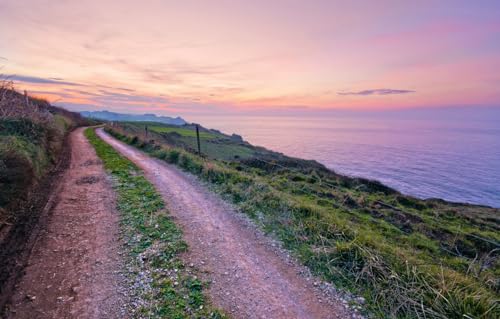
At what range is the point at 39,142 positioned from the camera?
11875 millimetres

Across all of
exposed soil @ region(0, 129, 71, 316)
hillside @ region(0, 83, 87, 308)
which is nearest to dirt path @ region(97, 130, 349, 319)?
exposed soil @ region(0, 129, 71, 316)

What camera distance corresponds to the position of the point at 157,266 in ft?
14.9

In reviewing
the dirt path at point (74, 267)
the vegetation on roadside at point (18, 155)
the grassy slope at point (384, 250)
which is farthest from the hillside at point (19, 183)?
the grassy slope at point (384, 250)

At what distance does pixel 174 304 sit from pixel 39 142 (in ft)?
42.3

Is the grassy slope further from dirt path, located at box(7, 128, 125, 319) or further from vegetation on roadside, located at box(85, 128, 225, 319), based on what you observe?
dirt path, located at box(7, 128, 125, 319)

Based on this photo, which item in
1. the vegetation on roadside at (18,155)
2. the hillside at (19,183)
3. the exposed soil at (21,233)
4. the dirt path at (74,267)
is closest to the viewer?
the dirt path at (74,267)

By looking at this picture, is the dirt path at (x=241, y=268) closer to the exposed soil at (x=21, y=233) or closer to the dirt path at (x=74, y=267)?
the dirt path at (x=74, y=267)

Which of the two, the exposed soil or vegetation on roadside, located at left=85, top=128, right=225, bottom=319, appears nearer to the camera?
vegetation on roadside, located at left=85, top=128, right=225, bottom=319

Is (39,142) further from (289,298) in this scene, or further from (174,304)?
(289,298)

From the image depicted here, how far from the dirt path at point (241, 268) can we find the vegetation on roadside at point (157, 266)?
263mm

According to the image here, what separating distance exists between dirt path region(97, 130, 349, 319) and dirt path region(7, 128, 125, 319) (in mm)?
1515

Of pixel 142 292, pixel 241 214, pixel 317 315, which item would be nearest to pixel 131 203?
pixel 241 214

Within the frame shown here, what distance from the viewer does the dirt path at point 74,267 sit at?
354cm

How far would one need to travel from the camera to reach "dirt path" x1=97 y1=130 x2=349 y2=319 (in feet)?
11.9
